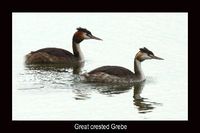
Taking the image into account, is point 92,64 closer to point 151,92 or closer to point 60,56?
point 60,56

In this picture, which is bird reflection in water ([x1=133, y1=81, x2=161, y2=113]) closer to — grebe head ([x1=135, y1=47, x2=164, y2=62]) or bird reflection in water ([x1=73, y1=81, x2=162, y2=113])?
Answer: bird reflection in water ([x1=73, y1=81, x2=162, y2=113])

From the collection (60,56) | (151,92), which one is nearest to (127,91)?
(151,92)

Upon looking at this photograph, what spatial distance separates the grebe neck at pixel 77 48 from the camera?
21806 millimetres

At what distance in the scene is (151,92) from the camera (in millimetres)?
18266

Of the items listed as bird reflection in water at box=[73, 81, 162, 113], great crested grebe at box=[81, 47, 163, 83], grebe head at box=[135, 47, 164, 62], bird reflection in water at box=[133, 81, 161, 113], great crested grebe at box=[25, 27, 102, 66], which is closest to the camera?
bird reflection in water at box=[133, 81, 161, 113]

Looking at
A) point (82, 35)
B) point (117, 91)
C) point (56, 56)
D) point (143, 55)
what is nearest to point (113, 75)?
point (117, 91)

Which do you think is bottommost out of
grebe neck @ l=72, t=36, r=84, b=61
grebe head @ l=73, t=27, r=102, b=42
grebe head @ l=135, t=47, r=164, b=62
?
grebe head @ l=135, t=47, r=164, b=62

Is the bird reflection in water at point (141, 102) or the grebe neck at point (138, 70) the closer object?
the bird reflection in water at point (141, 102)

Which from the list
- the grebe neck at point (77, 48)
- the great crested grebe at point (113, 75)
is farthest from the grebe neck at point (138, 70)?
the grebe neck at point (77, 48)

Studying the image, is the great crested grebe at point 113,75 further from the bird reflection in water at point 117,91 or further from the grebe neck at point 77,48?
the grebe neck at point 77,48

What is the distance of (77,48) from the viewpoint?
21969 mm

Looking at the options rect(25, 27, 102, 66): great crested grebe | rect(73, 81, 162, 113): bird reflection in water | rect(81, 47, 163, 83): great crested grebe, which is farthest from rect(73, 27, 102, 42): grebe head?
rect(73, 81, 162, 113): bird reflection in water

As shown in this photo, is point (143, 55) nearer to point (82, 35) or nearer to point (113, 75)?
point (113, 75)

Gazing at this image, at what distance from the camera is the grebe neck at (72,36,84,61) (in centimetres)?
2181
